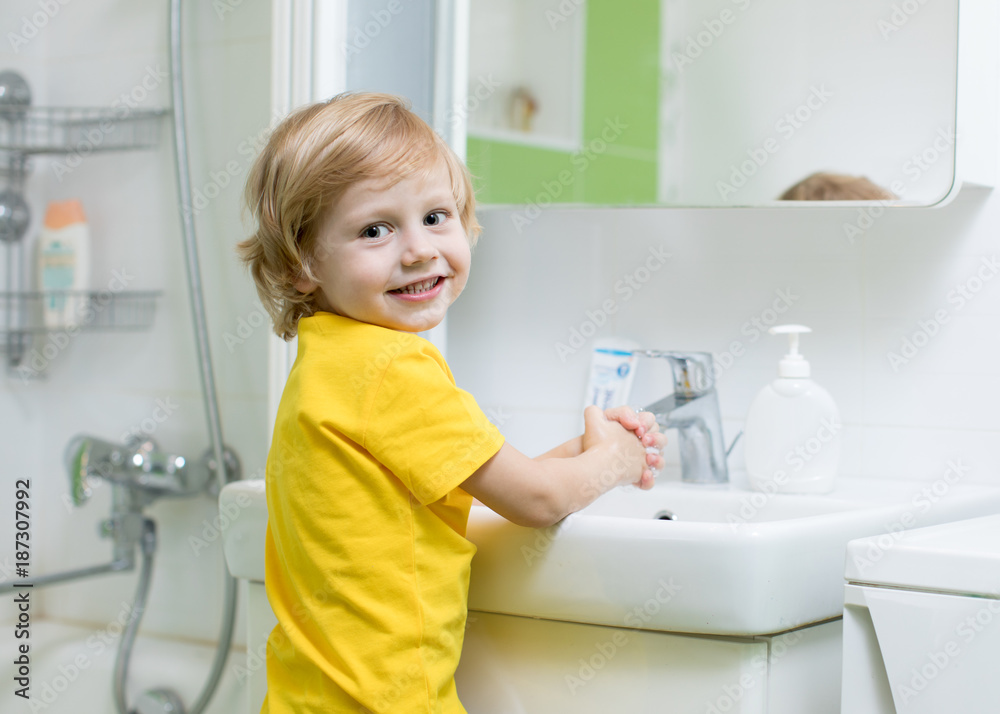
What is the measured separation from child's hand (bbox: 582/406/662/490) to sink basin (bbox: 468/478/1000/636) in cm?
5

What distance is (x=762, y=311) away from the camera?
3.44 feet

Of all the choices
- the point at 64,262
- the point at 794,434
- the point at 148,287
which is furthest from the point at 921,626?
the point at 64,262

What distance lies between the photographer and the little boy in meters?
0.66

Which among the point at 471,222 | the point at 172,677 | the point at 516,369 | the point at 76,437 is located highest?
the point at 471,222

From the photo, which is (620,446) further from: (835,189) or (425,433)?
(835,189)

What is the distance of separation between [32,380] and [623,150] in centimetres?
100

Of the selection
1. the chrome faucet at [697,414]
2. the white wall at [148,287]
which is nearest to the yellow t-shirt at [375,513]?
the chrome faucet at [697,414]

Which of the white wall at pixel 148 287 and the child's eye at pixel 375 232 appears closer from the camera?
the child's eye at pixel 375 232

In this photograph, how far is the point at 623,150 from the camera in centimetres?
108

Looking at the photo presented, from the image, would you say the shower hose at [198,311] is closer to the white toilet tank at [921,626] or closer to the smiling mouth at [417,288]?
the smiling mouth at [417,288]

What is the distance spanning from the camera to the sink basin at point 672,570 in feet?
2.18

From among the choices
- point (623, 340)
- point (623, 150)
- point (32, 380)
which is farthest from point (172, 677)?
point (623, 150)

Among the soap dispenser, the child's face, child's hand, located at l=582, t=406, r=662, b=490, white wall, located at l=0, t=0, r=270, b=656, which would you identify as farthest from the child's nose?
white wall, located at l=0, t=0, r=270, b=656

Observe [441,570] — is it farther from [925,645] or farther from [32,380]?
[32,380]
